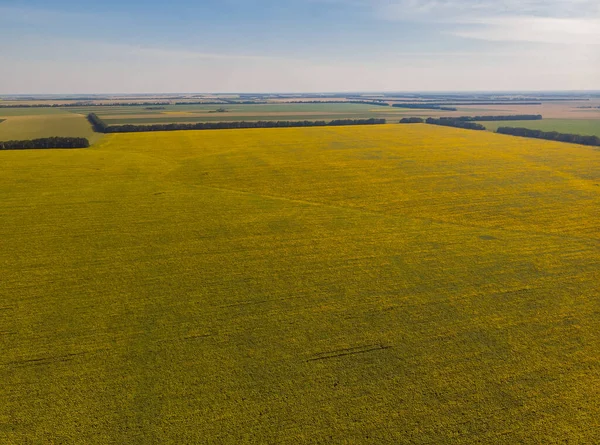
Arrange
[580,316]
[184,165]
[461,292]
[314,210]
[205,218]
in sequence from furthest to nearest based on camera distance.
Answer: [184,165]
[314,210]
[205,218]
[461,292]
[580,316]

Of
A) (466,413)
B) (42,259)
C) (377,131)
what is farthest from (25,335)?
(377,131)

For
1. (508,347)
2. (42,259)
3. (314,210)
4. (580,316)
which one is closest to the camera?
(508,347)

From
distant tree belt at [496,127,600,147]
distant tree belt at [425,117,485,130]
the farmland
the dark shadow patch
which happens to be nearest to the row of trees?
distant tree belt at [425,117,485,130]

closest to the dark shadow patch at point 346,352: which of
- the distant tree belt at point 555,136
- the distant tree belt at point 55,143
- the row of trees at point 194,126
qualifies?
the distant tree belt at point 55,143

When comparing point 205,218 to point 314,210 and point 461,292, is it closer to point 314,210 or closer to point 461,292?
point 314,210

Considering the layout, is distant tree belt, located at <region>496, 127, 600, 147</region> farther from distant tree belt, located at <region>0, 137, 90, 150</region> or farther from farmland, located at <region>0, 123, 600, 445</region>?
distant tree belt, located at <region>0, 137, 90, 150</region>

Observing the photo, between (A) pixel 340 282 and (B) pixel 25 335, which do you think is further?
(A) pixel 340 282
